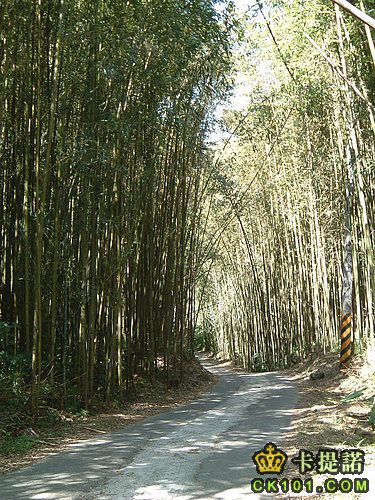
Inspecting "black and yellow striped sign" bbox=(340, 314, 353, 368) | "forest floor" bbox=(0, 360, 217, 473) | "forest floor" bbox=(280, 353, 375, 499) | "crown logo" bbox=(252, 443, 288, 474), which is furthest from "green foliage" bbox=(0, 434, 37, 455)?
"black and yellow striped sign" bbox=(340, 314, 353, 368)

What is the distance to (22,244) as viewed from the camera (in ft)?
18.0

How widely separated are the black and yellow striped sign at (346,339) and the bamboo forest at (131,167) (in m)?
0.02

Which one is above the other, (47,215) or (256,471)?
(47,215)

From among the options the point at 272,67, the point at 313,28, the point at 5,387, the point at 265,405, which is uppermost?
the point at 272,67

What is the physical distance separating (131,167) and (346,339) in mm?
3782

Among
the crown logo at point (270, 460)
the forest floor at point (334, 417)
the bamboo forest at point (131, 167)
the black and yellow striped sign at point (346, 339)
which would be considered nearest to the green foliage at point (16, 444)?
the bamboo forest at point (131, 167)

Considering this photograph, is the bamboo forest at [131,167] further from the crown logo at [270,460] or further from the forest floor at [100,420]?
the crown logo at [270,460]

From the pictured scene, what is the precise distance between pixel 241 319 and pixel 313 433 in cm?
1235

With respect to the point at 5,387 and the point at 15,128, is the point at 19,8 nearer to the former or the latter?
the point at 15,128

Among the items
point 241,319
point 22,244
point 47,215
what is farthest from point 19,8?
point 241,319

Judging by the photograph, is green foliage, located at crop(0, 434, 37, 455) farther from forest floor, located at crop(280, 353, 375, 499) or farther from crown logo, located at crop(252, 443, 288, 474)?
forest floor, located at crop(280, 353, 375, 499)

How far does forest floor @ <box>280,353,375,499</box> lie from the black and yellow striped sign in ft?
0.40

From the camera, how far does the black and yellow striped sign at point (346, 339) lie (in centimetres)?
726

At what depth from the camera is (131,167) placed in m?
6.27
